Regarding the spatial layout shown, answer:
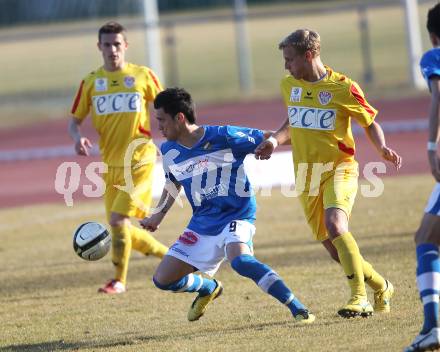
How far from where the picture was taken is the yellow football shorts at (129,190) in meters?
8.96

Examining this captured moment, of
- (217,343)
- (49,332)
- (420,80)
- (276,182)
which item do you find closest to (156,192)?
(276,182)

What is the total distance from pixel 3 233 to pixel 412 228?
5.36m

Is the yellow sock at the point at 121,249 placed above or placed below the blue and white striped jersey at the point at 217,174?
below

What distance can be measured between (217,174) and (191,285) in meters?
0.84

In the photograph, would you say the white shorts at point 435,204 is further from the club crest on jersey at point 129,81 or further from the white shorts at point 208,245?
the club crest on jersey at point 129,81

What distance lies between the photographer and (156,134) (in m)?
22.3

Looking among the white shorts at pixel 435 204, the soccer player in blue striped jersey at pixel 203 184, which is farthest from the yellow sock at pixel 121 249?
the white shorts at pixel 435 204

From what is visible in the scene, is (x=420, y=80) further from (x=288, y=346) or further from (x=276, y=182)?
(x=288, y=346)

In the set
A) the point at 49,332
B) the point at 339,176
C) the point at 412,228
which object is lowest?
the point at 412,228

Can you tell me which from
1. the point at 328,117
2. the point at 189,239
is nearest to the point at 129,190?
the point at 189,239

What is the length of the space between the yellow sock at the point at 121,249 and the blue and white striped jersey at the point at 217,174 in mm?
2151

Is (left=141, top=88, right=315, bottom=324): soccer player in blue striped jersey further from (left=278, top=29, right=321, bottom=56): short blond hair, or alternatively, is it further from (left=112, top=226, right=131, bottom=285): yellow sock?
(left=112, top=226, right=131, bottom=285): yellow sock

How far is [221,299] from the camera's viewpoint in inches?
318

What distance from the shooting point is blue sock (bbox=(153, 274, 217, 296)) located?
6.90 metres
